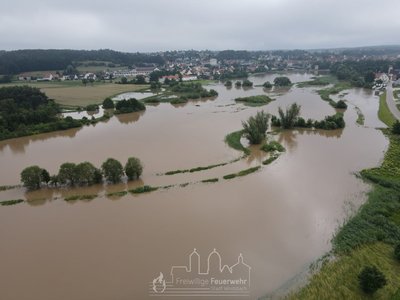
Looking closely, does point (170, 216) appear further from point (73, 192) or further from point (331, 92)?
point (331, 92)

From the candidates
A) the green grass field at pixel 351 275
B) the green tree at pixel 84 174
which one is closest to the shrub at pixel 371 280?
the green grass field at pixel 351 275

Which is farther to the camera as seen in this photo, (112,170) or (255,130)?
(255,130)

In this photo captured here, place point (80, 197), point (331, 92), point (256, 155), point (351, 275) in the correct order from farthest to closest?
point (331, 92), point (256, 155), point (80, 197), point (351, 275)

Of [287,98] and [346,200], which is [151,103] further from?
[346,200]

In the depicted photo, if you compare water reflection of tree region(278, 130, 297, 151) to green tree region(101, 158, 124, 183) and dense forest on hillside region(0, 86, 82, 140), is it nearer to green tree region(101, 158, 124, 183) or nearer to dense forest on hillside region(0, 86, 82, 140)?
green tree region(101, 158, 124, 183)

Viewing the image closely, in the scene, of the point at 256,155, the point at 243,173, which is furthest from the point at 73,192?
the point at 256,155

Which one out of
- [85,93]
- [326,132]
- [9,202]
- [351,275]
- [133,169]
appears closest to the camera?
[351,275]

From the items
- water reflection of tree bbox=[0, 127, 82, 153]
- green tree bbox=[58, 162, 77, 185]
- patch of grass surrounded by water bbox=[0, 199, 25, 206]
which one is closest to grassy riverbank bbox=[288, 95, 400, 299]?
green tree bbox=[58, 162, 77, 185]
